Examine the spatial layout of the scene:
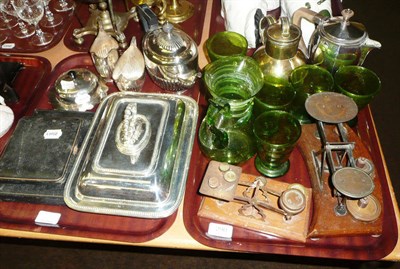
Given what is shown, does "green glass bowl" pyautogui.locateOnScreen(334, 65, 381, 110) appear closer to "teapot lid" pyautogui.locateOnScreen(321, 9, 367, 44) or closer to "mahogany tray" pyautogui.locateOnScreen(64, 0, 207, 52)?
"teapot lid" pyautogui.locateOnScreen(321, 9, 367, 44)

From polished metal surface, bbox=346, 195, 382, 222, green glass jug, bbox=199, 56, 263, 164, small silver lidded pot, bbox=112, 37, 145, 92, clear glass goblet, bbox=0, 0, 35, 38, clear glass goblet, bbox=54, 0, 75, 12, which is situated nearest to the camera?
polished metal surface, bbox=346, 195, 382, 222

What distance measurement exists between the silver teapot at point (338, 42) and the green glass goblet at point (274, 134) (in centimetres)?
24

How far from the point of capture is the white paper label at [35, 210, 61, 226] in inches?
32.9

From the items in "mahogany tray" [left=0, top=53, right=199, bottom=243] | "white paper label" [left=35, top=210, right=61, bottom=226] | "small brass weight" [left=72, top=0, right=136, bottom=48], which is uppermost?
"small brass weight" [left=72, top=0, right=136, bottom=48]

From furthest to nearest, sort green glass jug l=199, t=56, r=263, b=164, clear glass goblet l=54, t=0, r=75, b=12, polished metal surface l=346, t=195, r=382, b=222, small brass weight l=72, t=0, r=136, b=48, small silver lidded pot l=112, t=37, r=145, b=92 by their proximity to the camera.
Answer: clear glass goblet l=54, t=0, r=75, b=12, small brass weight l=72, t=0, r=136, b=48, small silver lidded pot l=112, t=37, r=145, b=92, green glass jug l=199, t=56, r=263, b=164, polished metal surface l=346, t=195, r=382, b=222

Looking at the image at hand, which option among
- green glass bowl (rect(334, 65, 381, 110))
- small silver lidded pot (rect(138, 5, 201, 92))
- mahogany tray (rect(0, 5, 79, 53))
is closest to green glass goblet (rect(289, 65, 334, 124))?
green glass bowl (rect(334, 65, 381, 110))

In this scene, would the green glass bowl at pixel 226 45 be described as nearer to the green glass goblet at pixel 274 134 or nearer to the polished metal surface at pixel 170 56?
the polished metal surface at pixel 170 56

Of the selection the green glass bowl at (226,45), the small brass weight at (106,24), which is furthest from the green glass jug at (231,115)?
the small brass weight at (106,24)

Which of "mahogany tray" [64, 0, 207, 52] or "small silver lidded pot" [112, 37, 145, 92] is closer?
"small silver lidded pot" [112, 37, 145, 92]

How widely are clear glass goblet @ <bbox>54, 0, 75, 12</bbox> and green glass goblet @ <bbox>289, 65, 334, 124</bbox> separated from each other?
1.04 metres

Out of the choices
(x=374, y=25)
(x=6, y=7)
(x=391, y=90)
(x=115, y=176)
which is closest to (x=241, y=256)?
(x=115, y=176)

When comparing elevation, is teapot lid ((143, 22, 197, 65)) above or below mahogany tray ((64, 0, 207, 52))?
above

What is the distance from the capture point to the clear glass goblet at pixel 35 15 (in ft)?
4.26

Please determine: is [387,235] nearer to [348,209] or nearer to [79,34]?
[348,209]
